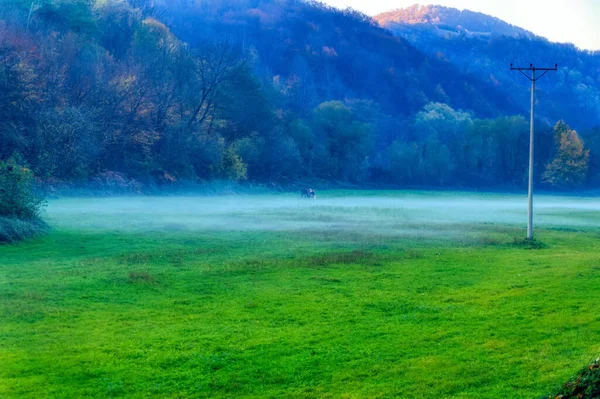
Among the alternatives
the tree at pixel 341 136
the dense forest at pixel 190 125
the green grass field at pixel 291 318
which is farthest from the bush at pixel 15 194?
the tree at pixel 341 136

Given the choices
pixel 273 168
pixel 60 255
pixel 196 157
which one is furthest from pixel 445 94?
pixel 60 255

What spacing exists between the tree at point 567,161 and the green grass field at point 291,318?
97.9 m

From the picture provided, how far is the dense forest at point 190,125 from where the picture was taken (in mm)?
62594

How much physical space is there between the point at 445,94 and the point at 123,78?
131 meters

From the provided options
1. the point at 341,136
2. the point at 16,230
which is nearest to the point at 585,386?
the point at 16,230

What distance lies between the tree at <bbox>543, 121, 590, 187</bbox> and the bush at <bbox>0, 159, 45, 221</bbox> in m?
109

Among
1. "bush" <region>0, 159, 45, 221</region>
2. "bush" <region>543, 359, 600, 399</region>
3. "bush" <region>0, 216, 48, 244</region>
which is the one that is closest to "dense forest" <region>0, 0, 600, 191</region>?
"bush" <region>0, 159, 45, 221</region>

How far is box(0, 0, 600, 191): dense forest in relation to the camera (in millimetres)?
62594

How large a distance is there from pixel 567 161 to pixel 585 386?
127m

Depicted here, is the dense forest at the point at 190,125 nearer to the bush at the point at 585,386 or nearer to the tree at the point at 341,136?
the tree at the point at 341,136

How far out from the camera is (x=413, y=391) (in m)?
12.7

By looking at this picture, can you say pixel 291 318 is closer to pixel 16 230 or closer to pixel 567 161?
pixel 16 230

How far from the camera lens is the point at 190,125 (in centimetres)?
8844

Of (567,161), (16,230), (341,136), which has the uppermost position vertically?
(341,136)
